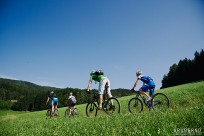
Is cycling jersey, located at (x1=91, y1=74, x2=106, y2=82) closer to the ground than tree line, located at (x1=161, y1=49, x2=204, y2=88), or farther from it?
closer to the ground

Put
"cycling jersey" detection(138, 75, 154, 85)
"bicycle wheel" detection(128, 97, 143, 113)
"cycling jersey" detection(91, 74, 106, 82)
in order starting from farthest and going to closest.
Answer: "bicycle wheel" detection(128, 97, 143, 113) < "cycling jersey" detection(138, 75, 154, 85) < "cycling jersey" detection(91, 74, 106, 82)

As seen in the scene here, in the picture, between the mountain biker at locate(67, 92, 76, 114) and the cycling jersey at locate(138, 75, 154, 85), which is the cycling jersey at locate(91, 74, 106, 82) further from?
the mountain biker at locate(67, 92, 76, 114)

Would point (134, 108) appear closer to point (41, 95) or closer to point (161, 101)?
point (161, 101)

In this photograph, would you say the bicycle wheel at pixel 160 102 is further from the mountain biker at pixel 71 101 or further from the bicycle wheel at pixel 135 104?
the mountain biker at pixel 71 101

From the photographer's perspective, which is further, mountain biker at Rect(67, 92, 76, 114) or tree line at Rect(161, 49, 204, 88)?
tree line at Rect(161, 49, 204, 88)

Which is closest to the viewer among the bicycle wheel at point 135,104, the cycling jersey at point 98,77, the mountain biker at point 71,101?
the cycling jersey at point 98,77

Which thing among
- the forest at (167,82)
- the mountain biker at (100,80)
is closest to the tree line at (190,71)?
the forest at (167,82)

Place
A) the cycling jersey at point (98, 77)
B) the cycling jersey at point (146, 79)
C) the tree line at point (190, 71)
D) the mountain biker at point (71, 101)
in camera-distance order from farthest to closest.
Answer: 1. the tree line at point (190, 71)
2. the mountain biker at point (71, 101)
3. the cycling jersey at point (146, 79)
4. the cycling jersey at point (98, 77)

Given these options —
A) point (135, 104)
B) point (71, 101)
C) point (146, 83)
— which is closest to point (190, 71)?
point (71, 101)

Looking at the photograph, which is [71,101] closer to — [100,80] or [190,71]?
[100,80]

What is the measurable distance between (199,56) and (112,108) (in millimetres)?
82420

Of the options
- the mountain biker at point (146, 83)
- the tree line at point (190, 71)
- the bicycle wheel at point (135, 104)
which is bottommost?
the bicycle wheel at point (135, 104)

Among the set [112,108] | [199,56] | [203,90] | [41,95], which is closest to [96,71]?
[112,108]

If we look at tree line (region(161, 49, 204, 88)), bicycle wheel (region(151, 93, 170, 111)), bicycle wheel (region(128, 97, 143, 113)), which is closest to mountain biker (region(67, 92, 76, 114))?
bicycle wheel (region(128, 97, 143, 113))
